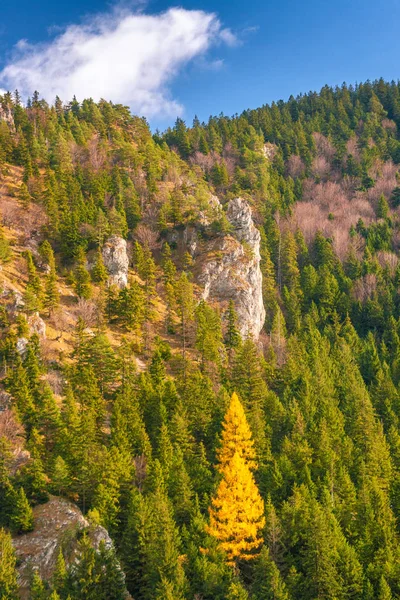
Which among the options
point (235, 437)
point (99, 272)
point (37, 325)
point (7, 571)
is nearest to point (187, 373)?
point (37, 325)

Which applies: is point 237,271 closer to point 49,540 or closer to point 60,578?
point 49,540

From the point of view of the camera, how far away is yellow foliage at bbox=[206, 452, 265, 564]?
101ft

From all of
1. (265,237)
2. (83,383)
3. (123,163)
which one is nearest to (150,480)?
(83,383)

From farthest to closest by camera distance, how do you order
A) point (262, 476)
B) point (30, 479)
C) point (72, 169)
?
point (72, 169)
point (262, 476)
point (30, 479)

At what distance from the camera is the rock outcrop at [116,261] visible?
237ft

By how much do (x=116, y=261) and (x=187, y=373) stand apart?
28327 millimetres

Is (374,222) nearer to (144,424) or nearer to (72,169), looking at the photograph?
(72,169)

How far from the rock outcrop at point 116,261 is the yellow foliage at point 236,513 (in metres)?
46.5

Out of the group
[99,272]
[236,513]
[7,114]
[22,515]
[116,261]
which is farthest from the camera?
[7,114]

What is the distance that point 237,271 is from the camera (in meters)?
80.6

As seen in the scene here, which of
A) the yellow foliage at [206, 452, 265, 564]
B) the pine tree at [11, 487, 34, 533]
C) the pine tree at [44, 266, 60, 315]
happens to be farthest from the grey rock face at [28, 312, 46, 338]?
the yellow foliage at [206, 452, 265, 564]

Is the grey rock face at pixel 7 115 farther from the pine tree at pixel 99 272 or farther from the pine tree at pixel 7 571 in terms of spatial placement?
the pine tree at pixel 7 571

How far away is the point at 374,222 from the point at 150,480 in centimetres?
9439

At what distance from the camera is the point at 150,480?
123ft
